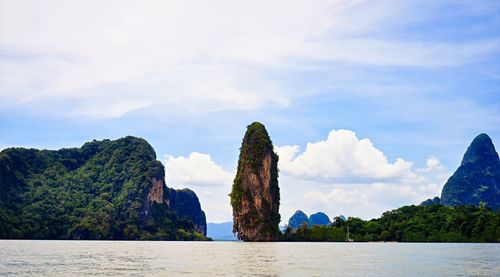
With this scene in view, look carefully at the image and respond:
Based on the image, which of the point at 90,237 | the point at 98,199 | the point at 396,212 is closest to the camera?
the point at 396,212

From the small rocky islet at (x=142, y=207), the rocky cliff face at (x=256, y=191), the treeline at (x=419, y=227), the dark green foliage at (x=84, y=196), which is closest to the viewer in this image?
the treeline at (x=419, y=227)

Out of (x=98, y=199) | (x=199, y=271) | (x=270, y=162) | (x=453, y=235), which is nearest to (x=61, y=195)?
(x=98, y=199)

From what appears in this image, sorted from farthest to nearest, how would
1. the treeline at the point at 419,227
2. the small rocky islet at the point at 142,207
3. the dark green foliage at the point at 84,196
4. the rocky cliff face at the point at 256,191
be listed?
the dark green foliage at the point at 84,196, the rocky cliff face at the point at 256,191, the small rocky islet at the point at 142,207, the treeline at the point at 419,227

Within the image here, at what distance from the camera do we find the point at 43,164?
18475 cm

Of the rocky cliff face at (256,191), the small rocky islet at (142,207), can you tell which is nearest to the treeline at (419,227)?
the small rocky islet at (142,207)

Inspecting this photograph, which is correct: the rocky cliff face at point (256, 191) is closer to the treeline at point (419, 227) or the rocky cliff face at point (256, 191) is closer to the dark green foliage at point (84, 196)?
the treeline at point (419, 227)

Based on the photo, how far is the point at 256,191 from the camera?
137 metres

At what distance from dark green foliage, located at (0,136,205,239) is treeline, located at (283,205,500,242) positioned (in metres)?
47.7

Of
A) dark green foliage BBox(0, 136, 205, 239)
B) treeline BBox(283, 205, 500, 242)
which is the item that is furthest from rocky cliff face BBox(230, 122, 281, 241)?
dark green foliage BBox(0, 136, 205, 239)

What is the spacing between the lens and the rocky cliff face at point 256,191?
5305 inches

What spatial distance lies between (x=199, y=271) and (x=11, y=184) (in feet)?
474

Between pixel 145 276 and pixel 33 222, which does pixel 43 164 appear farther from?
pixel 145 276

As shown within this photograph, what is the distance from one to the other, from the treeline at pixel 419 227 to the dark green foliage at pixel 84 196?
156ft

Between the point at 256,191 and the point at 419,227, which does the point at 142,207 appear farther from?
the point at 419,227
